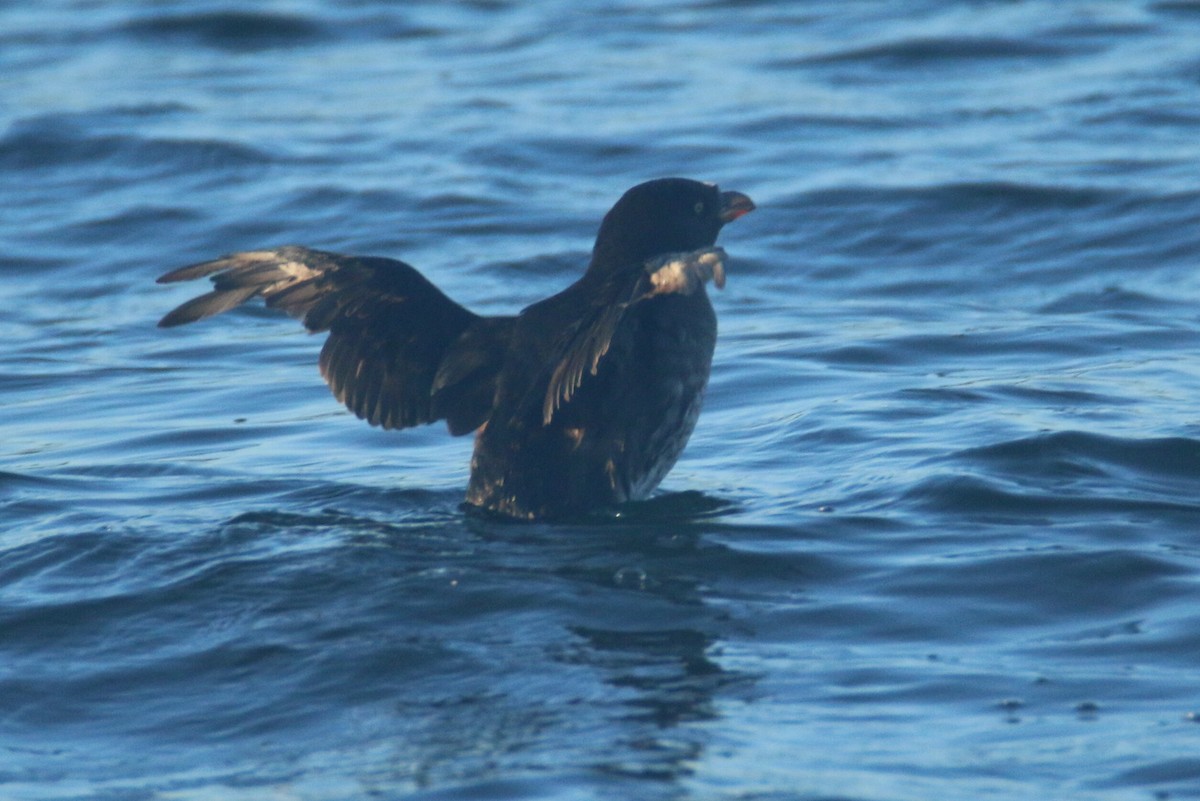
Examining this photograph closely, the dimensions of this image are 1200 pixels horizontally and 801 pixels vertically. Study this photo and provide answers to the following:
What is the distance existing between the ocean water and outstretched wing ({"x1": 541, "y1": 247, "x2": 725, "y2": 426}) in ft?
1.77

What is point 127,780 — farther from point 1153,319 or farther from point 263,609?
point 1153,319

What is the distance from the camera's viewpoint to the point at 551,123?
577 inches

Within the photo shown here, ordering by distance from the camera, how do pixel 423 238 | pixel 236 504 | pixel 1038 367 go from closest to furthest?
pixel 236 504
pixel 1038 367
pixel 423 238

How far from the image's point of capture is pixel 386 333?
6.16 meters

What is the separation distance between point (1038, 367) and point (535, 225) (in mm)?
4590

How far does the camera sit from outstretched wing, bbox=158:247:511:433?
6.13m

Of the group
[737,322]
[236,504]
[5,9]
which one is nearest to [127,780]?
[236,504]

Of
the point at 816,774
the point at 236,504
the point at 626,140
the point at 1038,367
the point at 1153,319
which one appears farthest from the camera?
the point at 626,140

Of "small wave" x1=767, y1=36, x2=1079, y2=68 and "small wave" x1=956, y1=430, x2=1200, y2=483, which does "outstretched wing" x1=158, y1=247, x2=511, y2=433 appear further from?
"small wave" x1=767, y1=36, x2=1079, y2=68

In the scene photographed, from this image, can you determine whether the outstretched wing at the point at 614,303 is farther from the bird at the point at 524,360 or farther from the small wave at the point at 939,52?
the small wave at the point at 939,52

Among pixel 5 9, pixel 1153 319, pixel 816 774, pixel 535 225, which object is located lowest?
pixel 816 774

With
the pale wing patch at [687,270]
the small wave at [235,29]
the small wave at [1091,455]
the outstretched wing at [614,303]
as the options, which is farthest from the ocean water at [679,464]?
the small wave at [235,29]

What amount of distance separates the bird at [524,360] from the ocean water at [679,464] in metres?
0.19

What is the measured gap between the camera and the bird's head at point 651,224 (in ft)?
21.0
